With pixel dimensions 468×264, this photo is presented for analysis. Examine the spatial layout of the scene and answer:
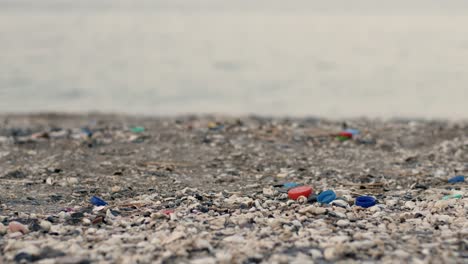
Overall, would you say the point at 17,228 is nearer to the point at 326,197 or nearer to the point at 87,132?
the point at 326,197

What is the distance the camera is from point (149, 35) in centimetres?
2848

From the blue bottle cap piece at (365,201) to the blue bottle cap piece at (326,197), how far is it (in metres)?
0.22

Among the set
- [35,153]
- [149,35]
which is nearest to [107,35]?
[149,35]

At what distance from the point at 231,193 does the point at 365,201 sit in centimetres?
134

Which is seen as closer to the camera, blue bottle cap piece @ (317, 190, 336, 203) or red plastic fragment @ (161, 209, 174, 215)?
red plastic fragment @ (161, 209, 174, 215)

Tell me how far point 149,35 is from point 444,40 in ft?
40.1

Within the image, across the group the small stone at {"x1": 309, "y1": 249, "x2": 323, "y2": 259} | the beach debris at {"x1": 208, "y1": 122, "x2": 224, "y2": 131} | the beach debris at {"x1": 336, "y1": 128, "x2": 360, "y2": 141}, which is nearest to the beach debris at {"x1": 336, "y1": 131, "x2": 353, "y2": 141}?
the beach debris at {"x1": 336, "y1": 128, "x2": 360, "y2": 141}

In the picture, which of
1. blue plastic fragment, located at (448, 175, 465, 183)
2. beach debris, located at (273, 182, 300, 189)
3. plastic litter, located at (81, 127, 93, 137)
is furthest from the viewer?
plastic litter, located at (81, 127, 93, 137)

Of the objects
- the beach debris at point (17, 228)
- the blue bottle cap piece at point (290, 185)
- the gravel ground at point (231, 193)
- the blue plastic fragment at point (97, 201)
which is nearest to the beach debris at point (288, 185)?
the blue bottle cap piece at point (290, 185)

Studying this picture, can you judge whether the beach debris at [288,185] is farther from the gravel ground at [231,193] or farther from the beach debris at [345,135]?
the beach debris at [345,135]

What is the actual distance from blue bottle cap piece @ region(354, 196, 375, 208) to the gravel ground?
0.26 feet

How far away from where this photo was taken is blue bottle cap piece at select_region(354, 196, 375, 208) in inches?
228

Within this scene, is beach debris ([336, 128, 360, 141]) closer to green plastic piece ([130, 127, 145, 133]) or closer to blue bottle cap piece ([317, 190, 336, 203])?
green plastic piece ([130, 127, 145, 133])

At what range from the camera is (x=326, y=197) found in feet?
19.4
